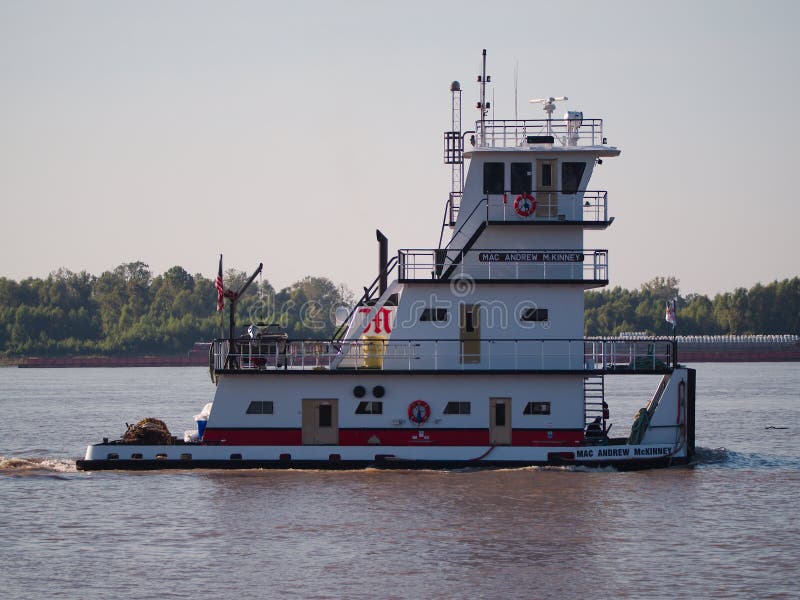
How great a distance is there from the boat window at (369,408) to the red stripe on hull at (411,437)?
17.7 inches

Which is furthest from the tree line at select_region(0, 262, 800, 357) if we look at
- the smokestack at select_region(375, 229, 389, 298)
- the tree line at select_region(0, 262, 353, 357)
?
the smokestack at select_region(375, 229, 389, 298)

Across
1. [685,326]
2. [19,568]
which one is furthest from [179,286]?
[19,568]

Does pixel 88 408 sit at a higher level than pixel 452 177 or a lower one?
lower

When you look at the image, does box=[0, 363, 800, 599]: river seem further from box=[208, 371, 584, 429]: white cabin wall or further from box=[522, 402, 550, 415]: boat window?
box=[522, 402, 550, 415]: boat window

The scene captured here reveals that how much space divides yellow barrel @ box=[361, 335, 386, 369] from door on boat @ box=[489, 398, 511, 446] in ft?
10.1

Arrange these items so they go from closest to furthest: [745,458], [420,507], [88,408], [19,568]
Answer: [19,568] → [420,507] → [745,458] → [88,408]

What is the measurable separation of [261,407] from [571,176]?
9.90 metres

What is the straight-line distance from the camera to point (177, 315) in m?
158

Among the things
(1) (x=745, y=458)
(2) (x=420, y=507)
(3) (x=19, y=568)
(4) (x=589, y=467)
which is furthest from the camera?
(1) (x=745, y=458)

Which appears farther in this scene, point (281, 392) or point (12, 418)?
point (12, 418)

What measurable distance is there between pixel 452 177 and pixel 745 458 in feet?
44.5

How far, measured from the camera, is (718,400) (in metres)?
69.2

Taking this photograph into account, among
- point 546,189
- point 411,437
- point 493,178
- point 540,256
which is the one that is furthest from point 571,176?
point 411,437

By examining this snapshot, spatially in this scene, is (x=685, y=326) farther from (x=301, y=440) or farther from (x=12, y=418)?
(x=301, y=440)
